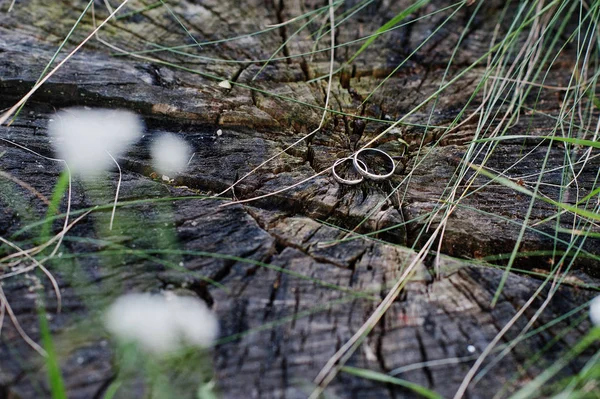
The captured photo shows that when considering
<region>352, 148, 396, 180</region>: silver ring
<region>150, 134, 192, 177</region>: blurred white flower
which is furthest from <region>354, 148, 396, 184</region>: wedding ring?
<region>150, 134, 192, 177</region>: blurred white flower

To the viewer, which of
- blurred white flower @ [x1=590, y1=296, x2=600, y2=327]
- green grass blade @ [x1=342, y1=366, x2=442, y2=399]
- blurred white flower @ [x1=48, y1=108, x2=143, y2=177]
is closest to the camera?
green grass blade @ [x1=342, y1=366, x2=442, y2=399]

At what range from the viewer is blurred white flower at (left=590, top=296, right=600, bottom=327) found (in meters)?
0.89

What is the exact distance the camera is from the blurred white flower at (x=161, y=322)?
83 centimetres

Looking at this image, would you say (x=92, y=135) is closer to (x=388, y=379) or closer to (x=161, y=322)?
(x=161, y=322)

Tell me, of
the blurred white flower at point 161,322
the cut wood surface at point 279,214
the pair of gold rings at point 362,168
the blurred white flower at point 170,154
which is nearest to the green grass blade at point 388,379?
the cut wood surface at point 279,214

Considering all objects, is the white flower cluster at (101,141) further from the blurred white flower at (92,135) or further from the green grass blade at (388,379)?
the green grass blade at (388,379)

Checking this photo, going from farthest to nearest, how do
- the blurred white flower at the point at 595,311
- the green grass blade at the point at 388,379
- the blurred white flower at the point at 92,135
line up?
1. the blurred white flower at the point at 92,135
2. the blurred white flower at the point at 595,311
3. the green grass blade at the point at 388,379

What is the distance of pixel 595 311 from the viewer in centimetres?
90

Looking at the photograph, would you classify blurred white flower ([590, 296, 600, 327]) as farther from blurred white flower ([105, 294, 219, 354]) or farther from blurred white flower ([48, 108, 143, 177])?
blurred white flower ([48, 108, 143, 177])

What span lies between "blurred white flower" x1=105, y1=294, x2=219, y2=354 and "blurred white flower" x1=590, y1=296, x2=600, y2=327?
23.9 inches

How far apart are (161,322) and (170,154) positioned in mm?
460

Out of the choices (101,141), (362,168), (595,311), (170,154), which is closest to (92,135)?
(101,141)

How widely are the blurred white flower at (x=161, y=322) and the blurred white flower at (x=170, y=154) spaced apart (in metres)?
0.36

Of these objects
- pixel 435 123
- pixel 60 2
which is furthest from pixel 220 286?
pixel 60 2
